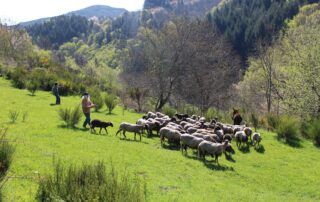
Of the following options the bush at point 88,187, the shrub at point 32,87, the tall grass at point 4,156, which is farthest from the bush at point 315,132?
the shrub at point 32,87

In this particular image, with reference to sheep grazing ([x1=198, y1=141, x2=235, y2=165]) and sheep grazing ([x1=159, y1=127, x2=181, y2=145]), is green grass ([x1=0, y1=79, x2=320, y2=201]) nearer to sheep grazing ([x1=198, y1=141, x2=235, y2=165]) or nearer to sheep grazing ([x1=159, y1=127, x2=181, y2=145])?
sheep grazing ([x1=198, y1=141, x2=235, y2=165])

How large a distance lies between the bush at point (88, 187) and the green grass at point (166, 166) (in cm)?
86

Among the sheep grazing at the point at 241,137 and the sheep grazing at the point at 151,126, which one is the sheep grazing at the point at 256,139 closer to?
the sheep grazing at the point at 241,137

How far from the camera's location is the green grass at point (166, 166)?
428 inches

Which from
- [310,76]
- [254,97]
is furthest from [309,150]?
[254,97]

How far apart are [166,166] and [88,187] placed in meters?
7.39

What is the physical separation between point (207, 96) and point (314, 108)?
14954mm

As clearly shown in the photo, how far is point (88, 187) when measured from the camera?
7.06 m

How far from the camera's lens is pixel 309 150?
71.6 ft

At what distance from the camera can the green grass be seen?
10880 millimetres

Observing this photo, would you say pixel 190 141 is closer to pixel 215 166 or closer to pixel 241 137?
pixel 215 166

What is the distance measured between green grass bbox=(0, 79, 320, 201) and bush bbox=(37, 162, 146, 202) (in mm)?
861

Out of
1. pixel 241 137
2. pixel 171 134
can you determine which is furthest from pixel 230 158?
pixel 171 134

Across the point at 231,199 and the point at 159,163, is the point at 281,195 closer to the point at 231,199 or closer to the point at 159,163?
the point at 231,199
